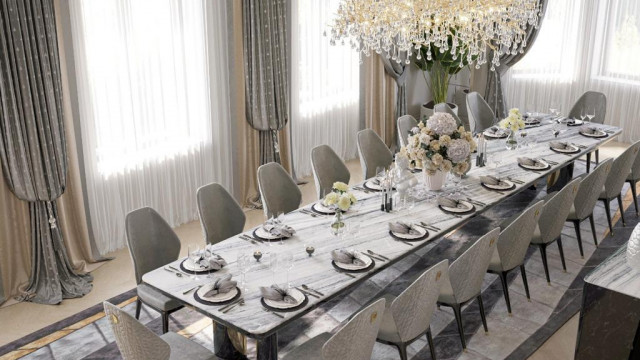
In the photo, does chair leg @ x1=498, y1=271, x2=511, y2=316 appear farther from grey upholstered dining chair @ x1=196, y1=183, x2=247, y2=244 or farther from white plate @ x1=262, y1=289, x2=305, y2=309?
grey upholstered dining chair @ x1=196, y1=183, x2=247, y2=244

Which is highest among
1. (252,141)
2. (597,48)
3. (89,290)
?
(597,48)

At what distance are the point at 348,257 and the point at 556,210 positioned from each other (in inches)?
77.3

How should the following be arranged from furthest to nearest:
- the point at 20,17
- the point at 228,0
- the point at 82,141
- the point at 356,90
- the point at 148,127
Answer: the point at 356,90, the point at 228,0, the point at 148,127, the point at 82,141, the point at 20,17

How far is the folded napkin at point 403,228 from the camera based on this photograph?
15.7 ft

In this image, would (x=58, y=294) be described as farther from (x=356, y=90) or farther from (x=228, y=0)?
(x=356, y=90)

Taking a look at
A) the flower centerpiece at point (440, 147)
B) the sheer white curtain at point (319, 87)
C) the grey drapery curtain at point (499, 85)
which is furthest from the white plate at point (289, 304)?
the grey drapery curtain at point (499, 85)

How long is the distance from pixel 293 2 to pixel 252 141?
155cm

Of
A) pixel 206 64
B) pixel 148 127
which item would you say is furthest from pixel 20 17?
pixel 206 64

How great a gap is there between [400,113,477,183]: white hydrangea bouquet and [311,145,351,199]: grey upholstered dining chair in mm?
907

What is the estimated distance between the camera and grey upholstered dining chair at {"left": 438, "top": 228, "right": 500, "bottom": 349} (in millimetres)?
4406

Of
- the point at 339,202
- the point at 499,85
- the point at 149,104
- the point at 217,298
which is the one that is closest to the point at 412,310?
the point at 339,202

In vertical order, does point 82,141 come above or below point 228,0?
below

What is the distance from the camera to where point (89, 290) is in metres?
5.62

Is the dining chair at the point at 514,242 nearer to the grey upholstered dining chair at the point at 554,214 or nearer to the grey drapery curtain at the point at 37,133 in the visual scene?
the grey upholstered dining chair at the point at 554,214
